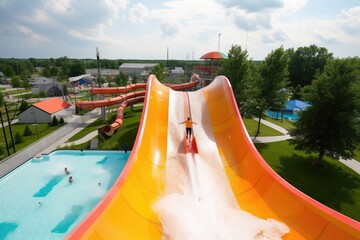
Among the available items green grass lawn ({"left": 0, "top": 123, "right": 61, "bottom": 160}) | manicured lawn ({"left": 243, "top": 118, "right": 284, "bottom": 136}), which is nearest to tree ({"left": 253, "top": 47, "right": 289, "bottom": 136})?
manicured lawn ({"left": 243, "top": 118, "right": 284, "bottom": 136})

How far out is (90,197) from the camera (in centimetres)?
1328

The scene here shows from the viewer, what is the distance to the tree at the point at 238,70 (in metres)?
22.7

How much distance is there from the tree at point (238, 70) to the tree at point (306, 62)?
132ft

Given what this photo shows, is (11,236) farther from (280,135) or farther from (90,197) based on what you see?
(280,135)

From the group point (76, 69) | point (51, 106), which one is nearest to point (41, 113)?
point (51, 106)

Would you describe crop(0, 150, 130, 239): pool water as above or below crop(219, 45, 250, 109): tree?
below

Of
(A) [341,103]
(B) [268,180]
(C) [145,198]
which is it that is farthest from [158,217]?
(A) [341,103]

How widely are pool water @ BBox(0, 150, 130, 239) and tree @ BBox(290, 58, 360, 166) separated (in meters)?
13.9

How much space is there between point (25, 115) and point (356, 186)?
1386 inches

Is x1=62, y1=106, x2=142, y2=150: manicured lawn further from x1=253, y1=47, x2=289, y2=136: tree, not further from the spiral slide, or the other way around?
x1=253, y1=47, x2=289, y2=136: tree

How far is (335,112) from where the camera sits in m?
15.2

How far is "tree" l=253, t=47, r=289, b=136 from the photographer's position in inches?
798

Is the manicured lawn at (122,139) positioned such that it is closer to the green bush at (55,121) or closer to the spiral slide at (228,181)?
the spiral slide at (228,181)

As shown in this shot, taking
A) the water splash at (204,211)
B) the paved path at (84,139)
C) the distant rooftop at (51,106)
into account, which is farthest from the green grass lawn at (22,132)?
the water splash at (204,211)
